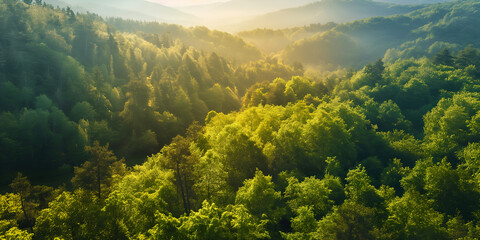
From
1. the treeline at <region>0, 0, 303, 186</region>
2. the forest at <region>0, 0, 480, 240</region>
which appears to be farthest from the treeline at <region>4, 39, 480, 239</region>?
the treeline at <region>0, 0, 303, 186</region>

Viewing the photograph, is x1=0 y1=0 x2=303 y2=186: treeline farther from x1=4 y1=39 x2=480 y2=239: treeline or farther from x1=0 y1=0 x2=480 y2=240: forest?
x1=4 y1=39 x2=480 y2=239: treeline

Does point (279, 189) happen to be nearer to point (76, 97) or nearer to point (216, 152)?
point (216, 152)

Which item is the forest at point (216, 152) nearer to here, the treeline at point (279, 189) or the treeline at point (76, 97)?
the treeline at point (279, 189)

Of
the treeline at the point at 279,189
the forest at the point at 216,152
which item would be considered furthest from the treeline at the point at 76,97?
the treeline at the point at 279,189

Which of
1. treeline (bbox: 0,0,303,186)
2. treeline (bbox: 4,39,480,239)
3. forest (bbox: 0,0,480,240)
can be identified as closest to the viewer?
treeline (bbox: 4,39,480,239)

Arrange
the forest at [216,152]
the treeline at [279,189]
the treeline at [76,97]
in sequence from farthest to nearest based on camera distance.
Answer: the treeline at [76,97], the forest at [216,152], the treeline at [279,189]

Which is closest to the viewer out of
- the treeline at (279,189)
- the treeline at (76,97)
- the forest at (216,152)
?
the treeline at (279,189)

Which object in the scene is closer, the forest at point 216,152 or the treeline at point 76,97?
the forest at point 216,152
